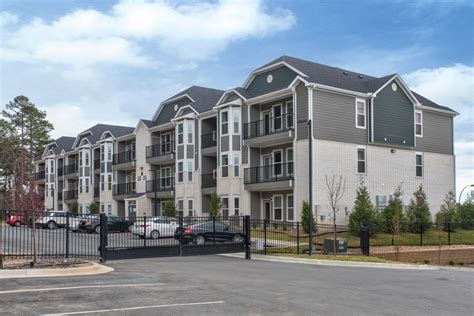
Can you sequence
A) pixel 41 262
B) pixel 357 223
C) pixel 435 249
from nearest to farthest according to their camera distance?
pixel 41 262 < pixel 435 249 < pixel 357 223

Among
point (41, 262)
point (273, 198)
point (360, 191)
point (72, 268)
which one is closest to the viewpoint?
point (72, 268)

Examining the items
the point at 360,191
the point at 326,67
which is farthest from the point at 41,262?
the point at 326,67

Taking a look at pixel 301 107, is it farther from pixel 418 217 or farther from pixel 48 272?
pixel 48 272

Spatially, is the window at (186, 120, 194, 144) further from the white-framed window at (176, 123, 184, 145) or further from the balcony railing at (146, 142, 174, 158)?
the balcony railing at (146, 142, 174, 158)

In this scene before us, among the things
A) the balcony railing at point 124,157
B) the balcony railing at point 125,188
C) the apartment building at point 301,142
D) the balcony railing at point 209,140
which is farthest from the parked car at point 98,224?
the balcony railing at point 124,157

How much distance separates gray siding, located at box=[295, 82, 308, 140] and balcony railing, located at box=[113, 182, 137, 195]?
967 inches

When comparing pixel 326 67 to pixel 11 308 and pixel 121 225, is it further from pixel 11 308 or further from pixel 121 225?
A: pixel 11 308

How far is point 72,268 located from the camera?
15.5m

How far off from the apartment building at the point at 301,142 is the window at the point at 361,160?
0.22ft

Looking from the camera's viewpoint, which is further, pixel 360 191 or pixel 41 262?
pixel 360 191

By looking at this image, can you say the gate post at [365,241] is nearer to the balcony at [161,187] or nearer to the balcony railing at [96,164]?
the balcony at [161,187]

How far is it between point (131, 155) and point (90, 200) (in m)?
11.0

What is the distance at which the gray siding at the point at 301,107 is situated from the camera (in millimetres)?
35062

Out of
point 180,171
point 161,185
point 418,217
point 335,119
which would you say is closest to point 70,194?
point 161,185
